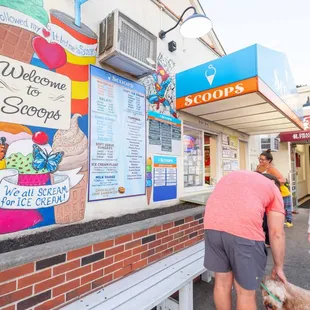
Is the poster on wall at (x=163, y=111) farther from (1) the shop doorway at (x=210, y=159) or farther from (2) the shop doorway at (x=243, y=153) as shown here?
(2) the shop doorway at (x=243, y=153)

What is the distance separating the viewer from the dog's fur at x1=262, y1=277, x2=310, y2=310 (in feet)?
5.14

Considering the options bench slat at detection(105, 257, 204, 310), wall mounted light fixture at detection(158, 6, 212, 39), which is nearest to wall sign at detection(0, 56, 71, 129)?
bench slat at detection(105, 257, 204, 310)

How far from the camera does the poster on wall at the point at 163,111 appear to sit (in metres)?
3.19

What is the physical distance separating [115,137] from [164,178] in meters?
1.13

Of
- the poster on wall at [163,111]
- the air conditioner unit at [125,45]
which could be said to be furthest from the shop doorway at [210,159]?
the air conditioner unit at [125,45]

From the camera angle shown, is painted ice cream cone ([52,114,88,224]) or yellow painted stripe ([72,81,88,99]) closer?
painted ice cream cone ([52,114,88,224])

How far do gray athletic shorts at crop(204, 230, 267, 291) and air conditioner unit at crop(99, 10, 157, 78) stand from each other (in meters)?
2.05

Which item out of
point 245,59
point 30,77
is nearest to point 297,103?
point 245,59

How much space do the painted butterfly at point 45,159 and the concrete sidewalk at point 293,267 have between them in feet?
Result: 7.08

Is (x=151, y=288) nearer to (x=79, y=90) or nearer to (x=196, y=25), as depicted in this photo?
(x=79, y=90)

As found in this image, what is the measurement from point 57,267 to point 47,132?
3.99 ft

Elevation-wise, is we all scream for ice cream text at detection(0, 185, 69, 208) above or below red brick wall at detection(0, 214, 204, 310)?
above

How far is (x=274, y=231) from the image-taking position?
1.64m

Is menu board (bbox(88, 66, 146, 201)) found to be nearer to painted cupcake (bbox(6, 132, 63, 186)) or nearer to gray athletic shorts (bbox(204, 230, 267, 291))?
painted cupcake (bbox(6, 132, 63, 186))
